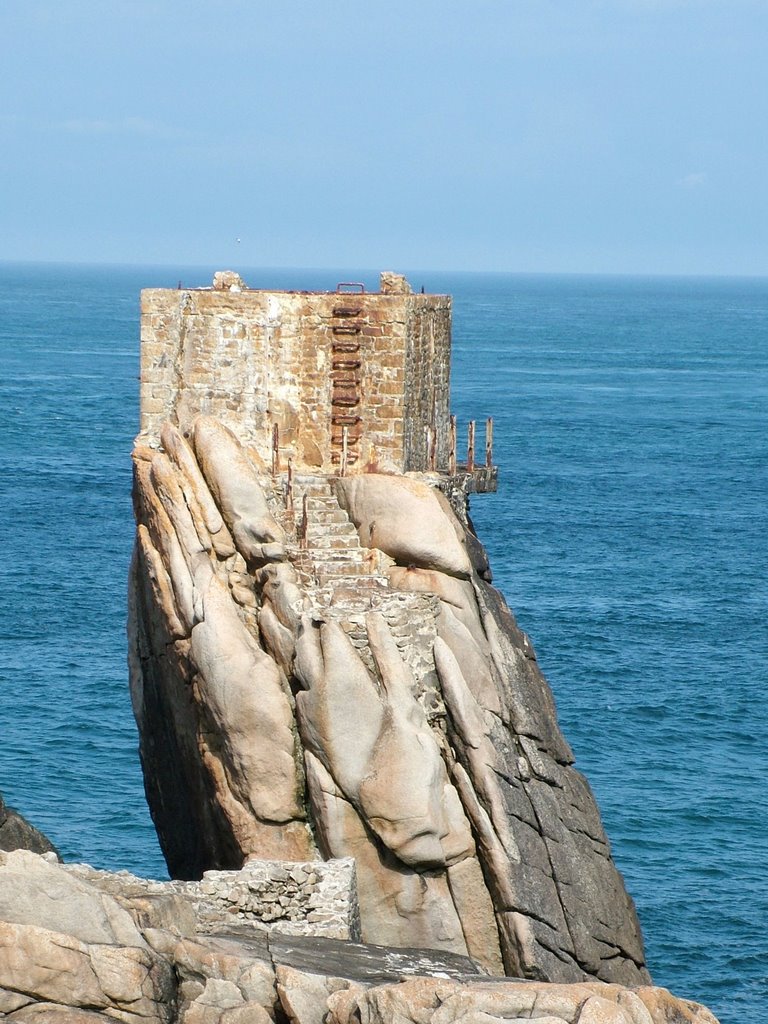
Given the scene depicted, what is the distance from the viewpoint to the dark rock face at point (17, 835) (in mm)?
35562

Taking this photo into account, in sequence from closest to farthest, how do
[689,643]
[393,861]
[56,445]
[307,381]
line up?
1. [393,861]
2. [307,381]
3. [689,643]
4. [56,445]

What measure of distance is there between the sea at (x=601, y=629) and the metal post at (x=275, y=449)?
13.3 m

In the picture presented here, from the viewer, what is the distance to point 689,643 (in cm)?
6594

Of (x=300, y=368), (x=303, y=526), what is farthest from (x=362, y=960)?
(x=300, y=368)

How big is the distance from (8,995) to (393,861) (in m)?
11.0

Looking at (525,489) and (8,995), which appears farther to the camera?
(525,489)

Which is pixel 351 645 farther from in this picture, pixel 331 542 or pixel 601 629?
pixel 601 629

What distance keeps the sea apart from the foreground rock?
15.9 meters

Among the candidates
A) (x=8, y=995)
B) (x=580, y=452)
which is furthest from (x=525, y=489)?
(x=8, y=995)

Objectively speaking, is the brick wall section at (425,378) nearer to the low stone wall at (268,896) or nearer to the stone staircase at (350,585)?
the stone staircase at (350,585)

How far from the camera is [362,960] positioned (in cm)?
2633

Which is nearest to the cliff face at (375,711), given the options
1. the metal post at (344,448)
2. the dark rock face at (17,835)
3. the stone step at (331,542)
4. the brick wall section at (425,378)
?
the stone step at (331,542)

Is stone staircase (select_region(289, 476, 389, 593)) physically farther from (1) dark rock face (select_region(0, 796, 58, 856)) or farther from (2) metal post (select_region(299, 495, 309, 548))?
(1) dark rock face (select_region(0, 796, 58, 856))

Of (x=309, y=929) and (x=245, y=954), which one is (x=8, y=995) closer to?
(x=245, y=954)
